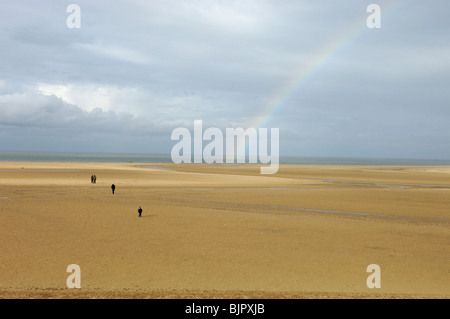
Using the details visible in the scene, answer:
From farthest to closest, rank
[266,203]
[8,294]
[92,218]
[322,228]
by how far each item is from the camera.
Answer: [266,203], [92,218], [322,228], [8,294]

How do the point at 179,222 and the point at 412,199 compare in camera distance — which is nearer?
the point at 179,222

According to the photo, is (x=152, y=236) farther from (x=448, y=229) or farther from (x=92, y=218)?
(x=448, y=229)

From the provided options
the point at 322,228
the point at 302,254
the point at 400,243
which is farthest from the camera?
the point at 322,228

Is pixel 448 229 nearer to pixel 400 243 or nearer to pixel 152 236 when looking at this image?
pixel 400 243

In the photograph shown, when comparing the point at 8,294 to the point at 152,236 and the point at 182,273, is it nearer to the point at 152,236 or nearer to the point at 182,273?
the point at 182,273

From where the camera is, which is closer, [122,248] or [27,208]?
[122,248]

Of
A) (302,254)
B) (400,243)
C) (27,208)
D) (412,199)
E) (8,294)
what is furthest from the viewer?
(412,199)

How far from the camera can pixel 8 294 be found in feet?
33.1

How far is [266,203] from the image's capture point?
1230 inches
